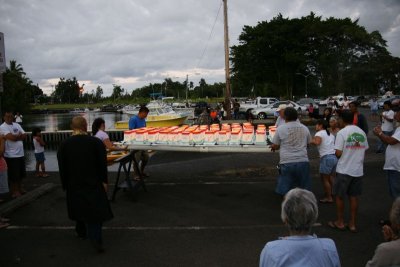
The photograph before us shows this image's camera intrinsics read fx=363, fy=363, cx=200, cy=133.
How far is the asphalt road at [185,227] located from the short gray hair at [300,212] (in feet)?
8.63

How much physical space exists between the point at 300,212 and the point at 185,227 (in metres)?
4.03

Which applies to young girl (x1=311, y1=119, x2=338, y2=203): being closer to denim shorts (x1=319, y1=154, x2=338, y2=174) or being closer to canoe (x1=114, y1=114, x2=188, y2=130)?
denim shorts (x1=319, y1=154, x2=338, y2=174)

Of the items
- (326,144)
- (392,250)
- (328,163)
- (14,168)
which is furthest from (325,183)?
(14,168)

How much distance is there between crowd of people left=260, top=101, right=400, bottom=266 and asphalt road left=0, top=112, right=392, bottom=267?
0.65 metres

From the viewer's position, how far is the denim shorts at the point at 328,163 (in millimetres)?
6949

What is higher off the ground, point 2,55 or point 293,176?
point 2,55

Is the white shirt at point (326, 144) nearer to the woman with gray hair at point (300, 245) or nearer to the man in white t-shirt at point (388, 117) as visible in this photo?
the woman with gray hair at point (300, 245)

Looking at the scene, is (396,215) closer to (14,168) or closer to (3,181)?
(3,181)

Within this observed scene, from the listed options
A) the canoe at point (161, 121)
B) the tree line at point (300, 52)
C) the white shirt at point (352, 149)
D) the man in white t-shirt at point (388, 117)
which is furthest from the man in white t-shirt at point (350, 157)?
the tree line at point (300, 52)

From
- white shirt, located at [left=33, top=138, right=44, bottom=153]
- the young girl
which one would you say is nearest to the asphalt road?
the young girl

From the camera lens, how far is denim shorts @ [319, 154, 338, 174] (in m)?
6.95

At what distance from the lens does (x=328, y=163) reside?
275 inches

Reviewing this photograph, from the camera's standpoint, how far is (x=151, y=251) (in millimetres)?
5141

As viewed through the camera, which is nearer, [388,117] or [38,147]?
[38,147]
